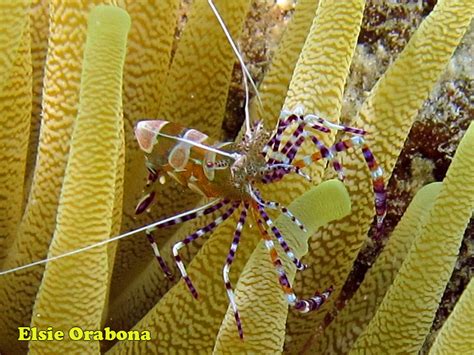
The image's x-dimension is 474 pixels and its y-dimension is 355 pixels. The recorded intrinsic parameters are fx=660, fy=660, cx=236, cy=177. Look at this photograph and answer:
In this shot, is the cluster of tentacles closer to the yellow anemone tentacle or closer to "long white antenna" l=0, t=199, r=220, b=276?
"long white antenna" l=0, t=199, r=220, b=276

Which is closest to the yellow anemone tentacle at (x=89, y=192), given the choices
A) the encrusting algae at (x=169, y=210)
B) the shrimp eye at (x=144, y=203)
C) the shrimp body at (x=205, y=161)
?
the encrusting algae at (x=169, y=210)

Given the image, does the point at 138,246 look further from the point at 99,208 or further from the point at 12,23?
the point at 12,23

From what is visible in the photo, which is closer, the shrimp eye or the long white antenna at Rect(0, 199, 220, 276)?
the long white antenna at Rect(0, 199, 220, 276)

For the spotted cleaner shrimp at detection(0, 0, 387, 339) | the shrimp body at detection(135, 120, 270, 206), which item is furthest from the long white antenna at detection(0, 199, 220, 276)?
the shrimp body at detection(135, 120, 270, 206)

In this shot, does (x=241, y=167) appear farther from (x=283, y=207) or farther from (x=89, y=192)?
(x=89, y=192)

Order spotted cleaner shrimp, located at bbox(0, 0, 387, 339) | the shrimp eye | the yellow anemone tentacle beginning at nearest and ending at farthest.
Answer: the yellow anemone tentacle → spotted cleaner shrimp, located at bbox(0, 0, 387, 339) → the shrimp eye

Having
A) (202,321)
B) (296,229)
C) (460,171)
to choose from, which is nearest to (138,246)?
(202,321)

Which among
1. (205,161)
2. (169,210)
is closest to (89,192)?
(169,210)
